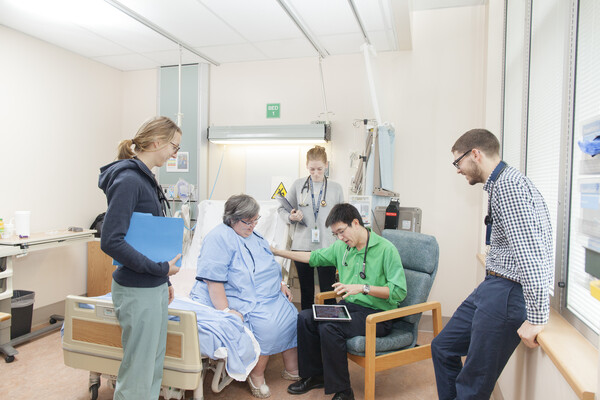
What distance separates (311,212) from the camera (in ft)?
10.6

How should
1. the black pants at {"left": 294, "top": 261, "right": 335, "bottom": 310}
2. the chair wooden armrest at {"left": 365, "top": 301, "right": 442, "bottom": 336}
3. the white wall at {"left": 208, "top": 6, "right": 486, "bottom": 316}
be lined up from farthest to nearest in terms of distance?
the white wall at {"left": 208, "top": 6, "right": 486, "bottom": 316}, the black pants at {"left": 294, "top": 261, "right": 335, "bottom": 310}, the chair wooden armrest at {"left": 365, "top": 301, "right": 442, "bottom": 336}

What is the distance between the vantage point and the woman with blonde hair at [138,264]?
1573 mm

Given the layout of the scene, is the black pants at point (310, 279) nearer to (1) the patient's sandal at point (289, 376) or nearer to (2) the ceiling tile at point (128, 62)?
(1) the patient's sandal at point (289, 376)

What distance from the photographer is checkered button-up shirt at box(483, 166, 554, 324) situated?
1382 mm

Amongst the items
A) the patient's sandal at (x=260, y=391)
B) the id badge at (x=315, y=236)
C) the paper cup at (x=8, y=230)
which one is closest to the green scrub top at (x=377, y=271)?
the id badge at (x=315, y=236)

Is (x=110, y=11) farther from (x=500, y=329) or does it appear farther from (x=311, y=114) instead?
(x=500, y=329)

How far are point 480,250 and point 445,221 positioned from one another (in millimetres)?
379

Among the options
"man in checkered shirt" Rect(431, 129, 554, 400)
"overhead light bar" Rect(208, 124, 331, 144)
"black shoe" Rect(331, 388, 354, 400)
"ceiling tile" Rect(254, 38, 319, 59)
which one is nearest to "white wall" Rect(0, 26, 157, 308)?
"overhead light bar" Rect(208, 124, 331, 144)

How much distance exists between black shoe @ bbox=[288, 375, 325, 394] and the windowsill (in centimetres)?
143

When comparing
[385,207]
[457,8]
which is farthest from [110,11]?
[457,8]

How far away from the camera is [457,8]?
11.7 feet

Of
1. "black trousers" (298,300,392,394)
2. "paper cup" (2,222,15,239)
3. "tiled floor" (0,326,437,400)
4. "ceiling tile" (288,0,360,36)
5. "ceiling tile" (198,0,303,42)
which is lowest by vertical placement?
"tiled floor" (0,326,437,400)

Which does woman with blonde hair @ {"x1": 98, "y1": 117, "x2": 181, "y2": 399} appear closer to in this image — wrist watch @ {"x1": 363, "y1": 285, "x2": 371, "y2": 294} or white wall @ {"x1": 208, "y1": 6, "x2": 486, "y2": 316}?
wrist watch @ {"x1": 363, "y1": 285, "x2": 371, "y2": 294}

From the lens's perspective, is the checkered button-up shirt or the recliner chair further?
the recliner chair
